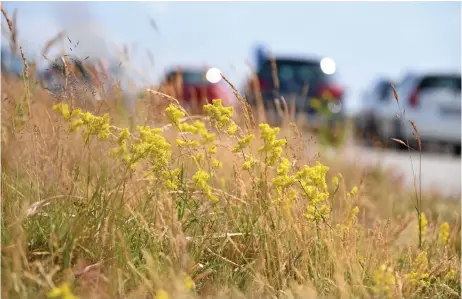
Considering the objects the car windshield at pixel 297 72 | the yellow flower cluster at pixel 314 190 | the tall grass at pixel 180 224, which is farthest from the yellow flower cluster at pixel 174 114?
the car windshield at pixel 297 72

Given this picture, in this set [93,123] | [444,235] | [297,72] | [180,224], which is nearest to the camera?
[180,224]

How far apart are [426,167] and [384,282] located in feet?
26.1

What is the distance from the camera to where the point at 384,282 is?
2.99 metres

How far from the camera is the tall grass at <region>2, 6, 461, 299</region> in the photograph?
115 inches

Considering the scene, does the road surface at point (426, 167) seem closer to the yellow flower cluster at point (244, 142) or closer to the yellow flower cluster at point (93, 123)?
the yellow flower cluster at point (244, 142)

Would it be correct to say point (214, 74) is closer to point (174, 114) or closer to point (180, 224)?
point (174, 114)

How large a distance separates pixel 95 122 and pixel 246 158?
709 millimetres

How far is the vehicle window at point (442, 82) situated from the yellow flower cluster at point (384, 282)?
36.5ft

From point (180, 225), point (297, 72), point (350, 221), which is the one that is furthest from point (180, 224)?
point (297, 72)

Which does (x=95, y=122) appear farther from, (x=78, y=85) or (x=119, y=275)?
(x=119, y=275)

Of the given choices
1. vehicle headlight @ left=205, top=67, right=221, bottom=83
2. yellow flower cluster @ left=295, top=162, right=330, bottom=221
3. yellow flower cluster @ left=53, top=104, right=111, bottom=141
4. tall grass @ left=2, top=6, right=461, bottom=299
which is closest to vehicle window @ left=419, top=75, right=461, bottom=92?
vehicle headlight @ left=205, top=67, right=221, bottom=83

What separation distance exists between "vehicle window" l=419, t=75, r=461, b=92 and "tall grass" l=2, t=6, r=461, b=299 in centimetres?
1053

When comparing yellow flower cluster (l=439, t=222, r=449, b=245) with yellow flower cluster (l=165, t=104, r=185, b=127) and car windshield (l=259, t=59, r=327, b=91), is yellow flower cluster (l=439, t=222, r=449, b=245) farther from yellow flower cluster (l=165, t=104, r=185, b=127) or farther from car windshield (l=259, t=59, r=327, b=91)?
car windshield (l=259, t=59, r=327, b=91)

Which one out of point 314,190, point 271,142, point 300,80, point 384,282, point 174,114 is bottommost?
point 300,80
